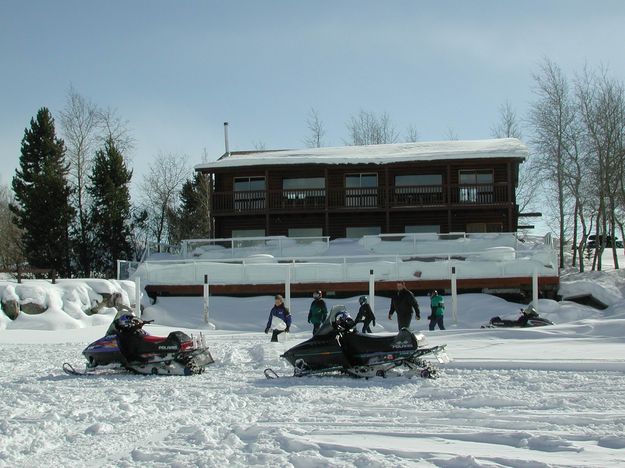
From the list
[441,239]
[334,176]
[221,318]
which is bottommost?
[221,318]

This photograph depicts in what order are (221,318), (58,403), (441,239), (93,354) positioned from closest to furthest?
(58,403) → (93,354) → (221,318) → (441,239)

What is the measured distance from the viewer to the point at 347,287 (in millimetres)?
23688

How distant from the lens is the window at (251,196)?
3369cm

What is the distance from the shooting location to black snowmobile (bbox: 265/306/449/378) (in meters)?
10.2

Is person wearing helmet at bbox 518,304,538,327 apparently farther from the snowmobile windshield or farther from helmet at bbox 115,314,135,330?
helmet at bbox 115,314,135,330

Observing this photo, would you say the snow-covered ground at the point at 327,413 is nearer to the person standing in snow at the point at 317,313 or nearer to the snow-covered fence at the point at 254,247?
the person standing in snow at the point at 317,313

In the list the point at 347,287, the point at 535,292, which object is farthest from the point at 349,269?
the point at 535,292

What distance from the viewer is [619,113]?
119 feet

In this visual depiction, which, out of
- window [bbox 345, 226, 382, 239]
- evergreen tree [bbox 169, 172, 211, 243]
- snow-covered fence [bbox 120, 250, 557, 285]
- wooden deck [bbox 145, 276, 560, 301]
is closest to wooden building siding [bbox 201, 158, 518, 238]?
window [bbox 345, 226, 382, 239]

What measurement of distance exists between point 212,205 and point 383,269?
41.4 feet

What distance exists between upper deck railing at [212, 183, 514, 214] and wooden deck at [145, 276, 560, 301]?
8756 millimetres

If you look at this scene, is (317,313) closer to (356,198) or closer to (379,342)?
(379,342)

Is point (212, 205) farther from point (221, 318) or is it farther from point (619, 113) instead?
point (619, 113)

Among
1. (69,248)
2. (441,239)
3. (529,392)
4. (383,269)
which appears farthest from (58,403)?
(69,248)
